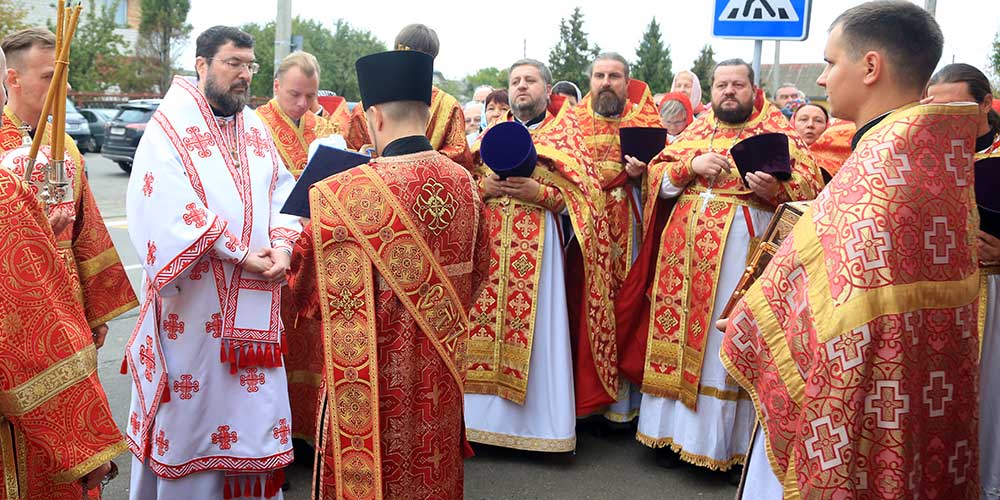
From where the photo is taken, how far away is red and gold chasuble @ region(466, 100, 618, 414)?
5.04 meters

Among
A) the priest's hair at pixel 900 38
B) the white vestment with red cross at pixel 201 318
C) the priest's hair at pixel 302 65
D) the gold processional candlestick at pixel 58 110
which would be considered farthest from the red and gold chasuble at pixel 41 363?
the priest's hair at pixel 302 65

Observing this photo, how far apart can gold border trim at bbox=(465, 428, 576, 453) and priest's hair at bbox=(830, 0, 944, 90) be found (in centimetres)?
305

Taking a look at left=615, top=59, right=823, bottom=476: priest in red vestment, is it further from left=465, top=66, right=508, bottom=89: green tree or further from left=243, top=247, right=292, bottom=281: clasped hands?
left=465, top=66, right=508, bottom=89: green tree

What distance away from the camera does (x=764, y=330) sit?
2.44 metres

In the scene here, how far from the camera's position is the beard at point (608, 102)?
571 cm

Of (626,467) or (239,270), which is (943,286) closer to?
(239,270)

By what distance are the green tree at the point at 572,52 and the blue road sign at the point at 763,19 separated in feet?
149

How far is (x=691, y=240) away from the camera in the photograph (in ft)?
16.3

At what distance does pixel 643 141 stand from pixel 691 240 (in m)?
0.76

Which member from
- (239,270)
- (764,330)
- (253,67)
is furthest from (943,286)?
(253,67)

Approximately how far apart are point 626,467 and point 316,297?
8.81 feet

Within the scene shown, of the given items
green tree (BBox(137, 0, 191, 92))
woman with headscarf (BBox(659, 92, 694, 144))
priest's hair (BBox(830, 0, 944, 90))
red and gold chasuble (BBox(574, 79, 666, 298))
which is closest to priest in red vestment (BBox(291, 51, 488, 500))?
priest's hair (BBox(830, 0, 944, 90))

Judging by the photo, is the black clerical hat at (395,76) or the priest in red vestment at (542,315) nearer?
the black clerical hat at (395,76)

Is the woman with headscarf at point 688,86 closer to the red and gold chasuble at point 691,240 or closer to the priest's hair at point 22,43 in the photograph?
the red and gold chasuble at point 691,240
